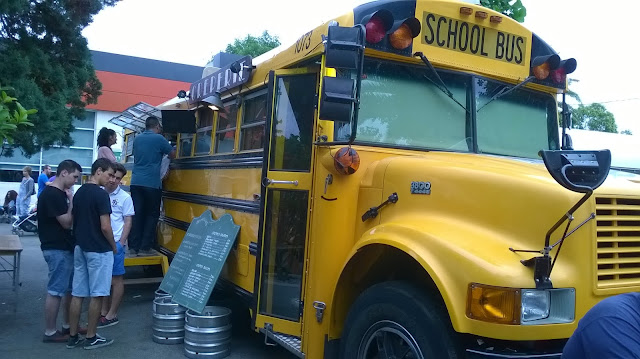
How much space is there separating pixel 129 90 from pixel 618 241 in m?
22.3

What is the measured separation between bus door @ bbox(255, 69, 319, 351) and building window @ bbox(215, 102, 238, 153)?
1.08 metres

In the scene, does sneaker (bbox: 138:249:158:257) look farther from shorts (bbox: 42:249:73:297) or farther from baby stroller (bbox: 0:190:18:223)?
baby stroller (bbox: 0:190:18:223)

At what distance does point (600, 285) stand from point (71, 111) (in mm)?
10513

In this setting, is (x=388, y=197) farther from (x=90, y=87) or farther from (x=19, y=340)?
(x=90, y=87)

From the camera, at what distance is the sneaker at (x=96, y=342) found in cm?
484

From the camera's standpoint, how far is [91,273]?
480 centimetres

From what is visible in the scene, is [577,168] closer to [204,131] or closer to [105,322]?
[204,131]

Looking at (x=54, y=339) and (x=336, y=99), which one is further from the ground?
(x=336, y=99)

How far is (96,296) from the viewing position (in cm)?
477

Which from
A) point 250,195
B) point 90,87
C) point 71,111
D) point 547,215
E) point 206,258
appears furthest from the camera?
point 90,87

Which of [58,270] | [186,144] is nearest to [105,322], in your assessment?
[58,270]

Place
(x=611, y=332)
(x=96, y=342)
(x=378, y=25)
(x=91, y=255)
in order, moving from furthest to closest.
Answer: (x=96, y=342)
(x=91, y=255)
(x=378, y=25)
(x=611, y=332)

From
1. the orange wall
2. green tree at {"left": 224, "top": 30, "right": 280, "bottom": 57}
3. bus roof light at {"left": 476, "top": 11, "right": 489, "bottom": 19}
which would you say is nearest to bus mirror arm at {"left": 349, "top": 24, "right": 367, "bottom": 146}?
bus roof light at {"left": 476, "top": 11, "right": 489, "bottom": 19}

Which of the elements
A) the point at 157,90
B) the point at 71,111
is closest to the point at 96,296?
the point at 71,111
